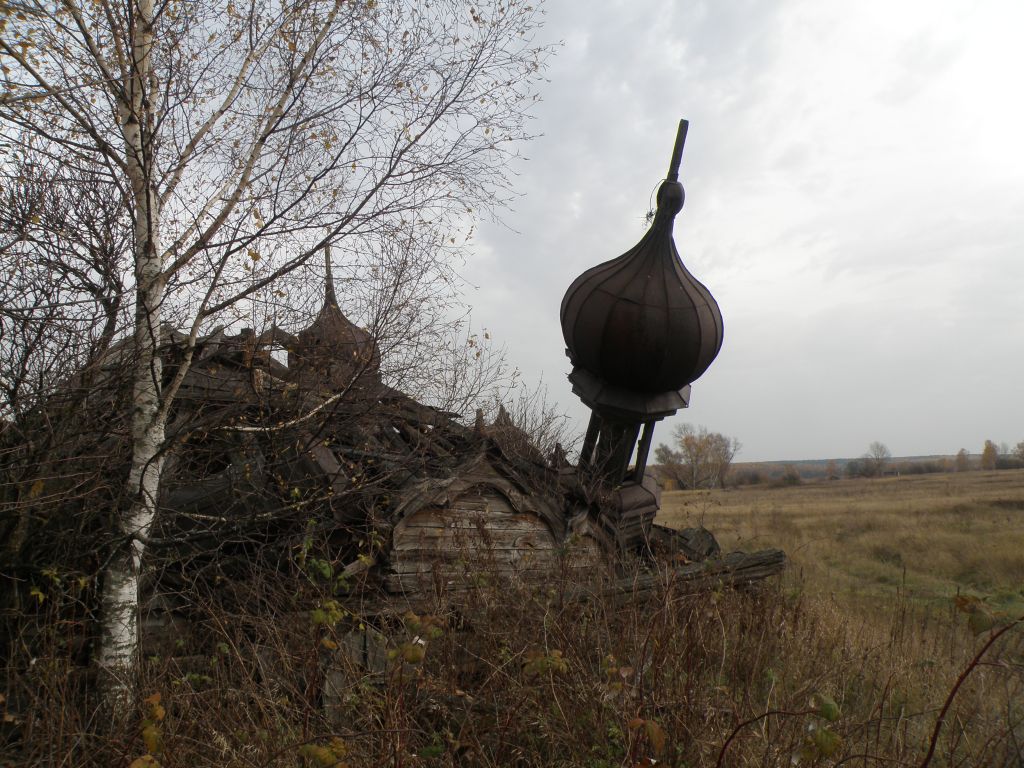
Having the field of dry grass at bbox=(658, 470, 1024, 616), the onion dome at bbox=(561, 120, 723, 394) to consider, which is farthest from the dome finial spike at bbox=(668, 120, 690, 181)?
the field of dry grass at bbox=(658, 470, 1024, 616)

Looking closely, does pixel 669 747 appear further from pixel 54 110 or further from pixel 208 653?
pixel 54 110

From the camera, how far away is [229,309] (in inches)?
235

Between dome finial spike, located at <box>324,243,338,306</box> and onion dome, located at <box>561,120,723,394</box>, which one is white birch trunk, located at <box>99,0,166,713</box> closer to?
dome finial spike, located at <box>324,243,338,306</box>

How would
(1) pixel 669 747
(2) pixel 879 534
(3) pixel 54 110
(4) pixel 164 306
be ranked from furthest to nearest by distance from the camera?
1. (2) pixel 879 534
2. (4) pixel 164 306
3. (3) pixel 54 110
4. (1) pixel 669 747

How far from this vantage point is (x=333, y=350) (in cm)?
708

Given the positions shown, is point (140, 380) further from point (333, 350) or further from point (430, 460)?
point (430, 460)

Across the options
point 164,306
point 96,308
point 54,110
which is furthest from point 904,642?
point 54,110

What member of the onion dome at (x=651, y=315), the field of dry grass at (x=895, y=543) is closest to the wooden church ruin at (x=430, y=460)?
the onion dome at (x=651, y=315)

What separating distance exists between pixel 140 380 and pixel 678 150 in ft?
21.0

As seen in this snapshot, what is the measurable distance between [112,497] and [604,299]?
541 centimetres

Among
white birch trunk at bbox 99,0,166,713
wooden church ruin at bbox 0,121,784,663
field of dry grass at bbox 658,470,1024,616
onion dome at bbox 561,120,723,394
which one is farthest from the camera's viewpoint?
field of dry grass at bbox 658,470,1024,616

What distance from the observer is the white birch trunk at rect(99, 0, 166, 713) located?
537cm

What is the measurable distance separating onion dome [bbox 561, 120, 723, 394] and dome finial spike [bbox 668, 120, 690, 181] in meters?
0.01

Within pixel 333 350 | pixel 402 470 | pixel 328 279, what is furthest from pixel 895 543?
pixel 328 279
